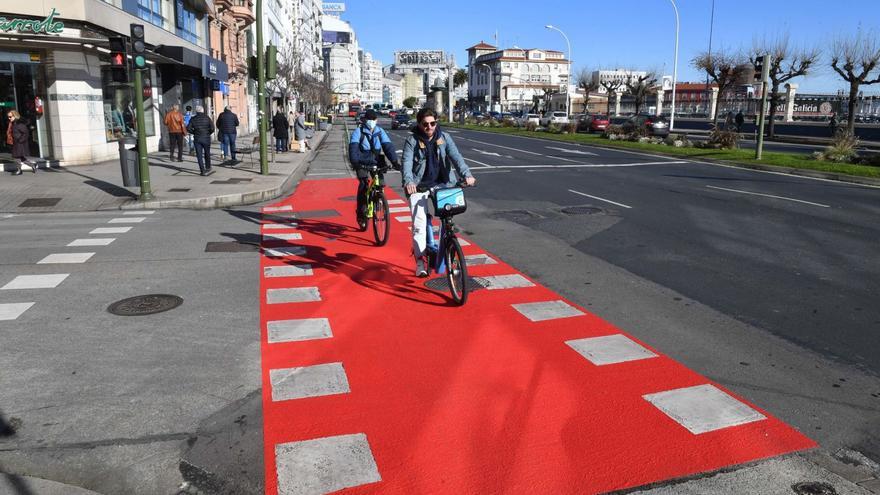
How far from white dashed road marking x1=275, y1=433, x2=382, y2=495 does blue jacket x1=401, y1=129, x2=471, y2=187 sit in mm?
3447

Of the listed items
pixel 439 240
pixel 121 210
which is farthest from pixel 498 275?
pixel 121 210

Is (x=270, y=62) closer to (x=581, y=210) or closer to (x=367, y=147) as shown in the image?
(x=367, y=147)

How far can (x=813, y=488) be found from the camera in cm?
345

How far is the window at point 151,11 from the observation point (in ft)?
76.0

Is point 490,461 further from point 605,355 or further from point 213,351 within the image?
point 213,351

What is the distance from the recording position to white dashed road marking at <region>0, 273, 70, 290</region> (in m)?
7.23

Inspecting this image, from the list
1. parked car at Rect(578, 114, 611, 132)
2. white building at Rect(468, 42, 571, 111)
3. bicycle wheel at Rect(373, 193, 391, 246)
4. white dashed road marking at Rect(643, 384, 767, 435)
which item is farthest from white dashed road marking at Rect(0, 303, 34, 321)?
white building at Rect(468, 42, 571, 111)

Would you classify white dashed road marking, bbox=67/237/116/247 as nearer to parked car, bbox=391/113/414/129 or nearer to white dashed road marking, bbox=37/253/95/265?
white dashed road marking, bbox=37/253/95/265

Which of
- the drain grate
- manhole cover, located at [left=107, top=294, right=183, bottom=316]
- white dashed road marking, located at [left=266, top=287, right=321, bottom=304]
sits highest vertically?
A: the drain grate

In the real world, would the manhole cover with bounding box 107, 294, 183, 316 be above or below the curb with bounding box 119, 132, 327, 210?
below

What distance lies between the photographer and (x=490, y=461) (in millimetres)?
3703

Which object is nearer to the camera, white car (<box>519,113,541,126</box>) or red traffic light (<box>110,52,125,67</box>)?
red traffic light (<box>110,52,125,67</box>)

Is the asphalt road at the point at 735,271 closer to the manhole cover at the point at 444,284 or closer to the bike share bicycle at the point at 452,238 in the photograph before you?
the manhole cover at the point at 444,284

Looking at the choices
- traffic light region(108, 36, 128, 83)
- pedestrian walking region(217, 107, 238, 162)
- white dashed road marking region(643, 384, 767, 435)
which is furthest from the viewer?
pedestrian walking region(217, 107, 238, 162)
